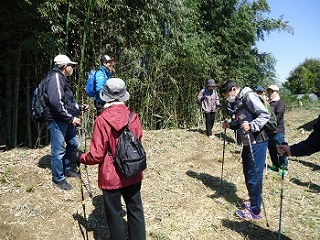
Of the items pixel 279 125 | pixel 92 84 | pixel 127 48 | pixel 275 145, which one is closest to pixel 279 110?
pixel 279 125

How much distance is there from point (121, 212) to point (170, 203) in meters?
1.46

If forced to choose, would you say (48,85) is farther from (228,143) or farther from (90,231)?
(228,143)

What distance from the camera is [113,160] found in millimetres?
2637

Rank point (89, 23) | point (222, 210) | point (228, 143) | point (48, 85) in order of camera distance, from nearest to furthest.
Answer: point (48, 85), point (222, 210), point (89, 23), point (228, 143)

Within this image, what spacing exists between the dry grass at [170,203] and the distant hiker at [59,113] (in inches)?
16.0

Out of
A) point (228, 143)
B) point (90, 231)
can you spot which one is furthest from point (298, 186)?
point (90, 231)

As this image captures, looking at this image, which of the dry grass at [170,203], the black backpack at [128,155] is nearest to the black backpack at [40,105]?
the dry grass at [170,203]

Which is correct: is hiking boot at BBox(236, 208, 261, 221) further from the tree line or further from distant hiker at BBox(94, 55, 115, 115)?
the tree line

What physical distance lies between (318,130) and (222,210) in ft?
6.07

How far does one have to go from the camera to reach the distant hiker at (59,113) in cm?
354

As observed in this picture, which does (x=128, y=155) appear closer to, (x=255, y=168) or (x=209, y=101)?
(x=255, y=168)

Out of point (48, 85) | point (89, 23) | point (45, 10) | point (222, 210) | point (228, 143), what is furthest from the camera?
point (228, 143)

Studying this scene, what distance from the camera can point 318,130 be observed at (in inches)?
105

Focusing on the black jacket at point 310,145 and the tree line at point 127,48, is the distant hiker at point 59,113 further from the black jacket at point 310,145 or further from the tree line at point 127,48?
the black jacket at point 310,145
